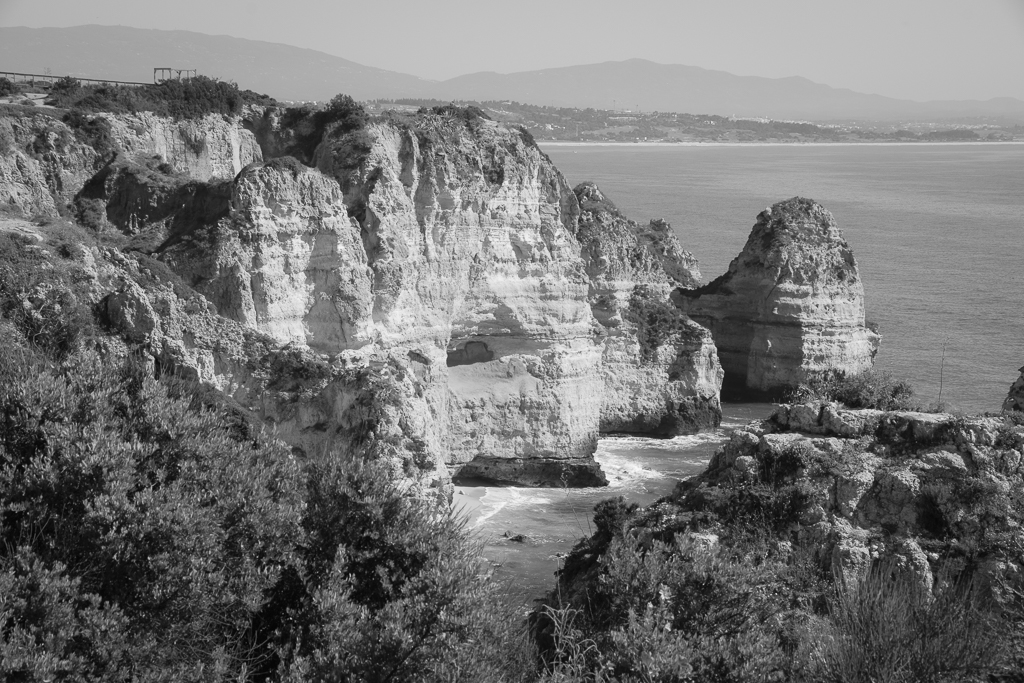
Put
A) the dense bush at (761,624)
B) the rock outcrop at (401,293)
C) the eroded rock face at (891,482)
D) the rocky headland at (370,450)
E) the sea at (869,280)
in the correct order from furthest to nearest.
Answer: the sea at (869,280) < the rock outcrop at (401,293) < the eroded rock face at (891,482) < the dense bush at (761,624) < the rocky headland at (370,450)

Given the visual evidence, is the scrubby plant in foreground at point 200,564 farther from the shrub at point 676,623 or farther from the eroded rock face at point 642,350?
the eroded rock face at point 642,350

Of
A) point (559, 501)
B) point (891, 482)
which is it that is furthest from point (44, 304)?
point (559, 501)

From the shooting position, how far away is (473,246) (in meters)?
40.1

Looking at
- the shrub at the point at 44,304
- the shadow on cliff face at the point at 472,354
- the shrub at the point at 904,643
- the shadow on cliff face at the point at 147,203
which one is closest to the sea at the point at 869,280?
the shadow on cliff face at the point at 472,354

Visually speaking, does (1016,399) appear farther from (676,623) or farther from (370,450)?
(676,623)

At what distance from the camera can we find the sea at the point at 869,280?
121ft

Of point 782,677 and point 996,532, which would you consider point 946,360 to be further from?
point 782,677

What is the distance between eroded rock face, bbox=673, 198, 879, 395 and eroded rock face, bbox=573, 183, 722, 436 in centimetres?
549

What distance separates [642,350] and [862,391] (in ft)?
54.7

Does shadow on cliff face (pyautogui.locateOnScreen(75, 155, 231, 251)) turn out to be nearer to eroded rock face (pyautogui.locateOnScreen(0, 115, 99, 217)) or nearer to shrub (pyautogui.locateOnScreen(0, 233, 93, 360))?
eroded rock face (pyautogui.locateOnScreen(0, 115, 99, 217))

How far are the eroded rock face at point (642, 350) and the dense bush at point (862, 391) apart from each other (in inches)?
164

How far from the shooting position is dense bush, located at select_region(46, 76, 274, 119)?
136 feet

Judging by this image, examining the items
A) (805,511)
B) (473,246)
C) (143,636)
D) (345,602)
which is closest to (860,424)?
(805,511)

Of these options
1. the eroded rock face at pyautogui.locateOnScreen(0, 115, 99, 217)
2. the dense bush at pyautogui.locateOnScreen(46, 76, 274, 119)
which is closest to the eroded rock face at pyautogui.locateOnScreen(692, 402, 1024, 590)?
the eroded rock face at pyautogui.locateOnScreen(0, 115, 99, 217)
